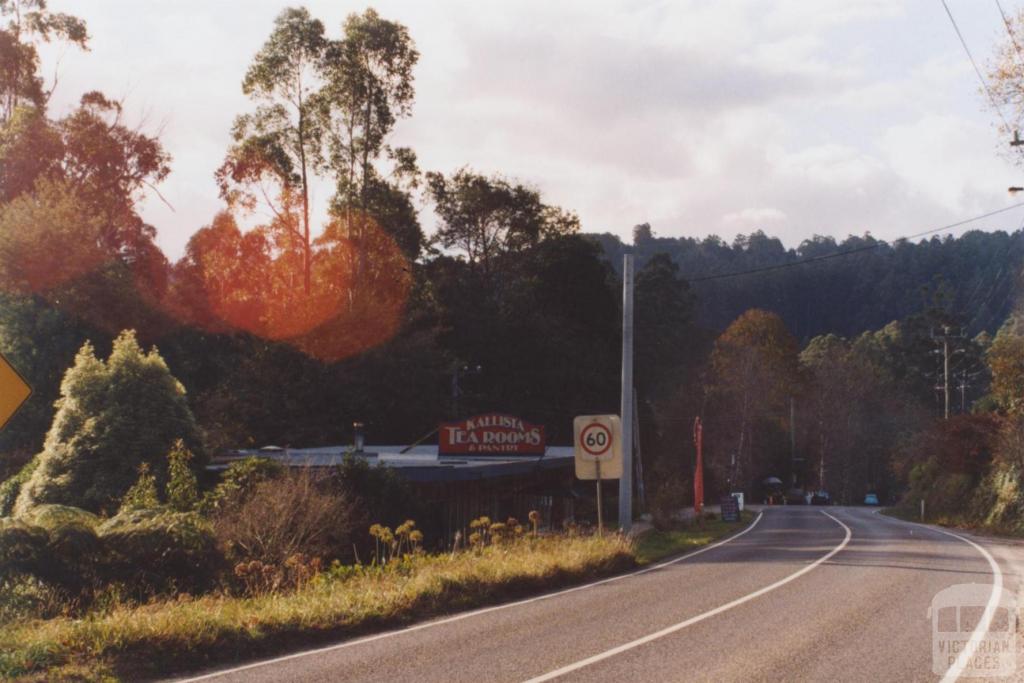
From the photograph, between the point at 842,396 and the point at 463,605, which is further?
the point at 842,396

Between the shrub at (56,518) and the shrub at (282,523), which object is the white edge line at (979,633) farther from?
the shrub at (56,518)

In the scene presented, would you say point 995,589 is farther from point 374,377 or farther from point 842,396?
point 842,396

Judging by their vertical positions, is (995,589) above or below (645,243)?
below

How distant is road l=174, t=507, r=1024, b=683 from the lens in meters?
9.44

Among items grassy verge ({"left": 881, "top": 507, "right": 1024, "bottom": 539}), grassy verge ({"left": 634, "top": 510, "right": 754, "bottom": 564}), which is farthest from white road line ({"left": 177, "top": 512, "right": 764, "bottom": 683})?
grassy verge ({"left": 881, "top": 507, "right": 1024, "bottom": 539})

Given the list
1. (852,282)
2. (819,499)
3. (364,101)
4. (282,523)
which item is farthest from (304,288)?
(852,282)

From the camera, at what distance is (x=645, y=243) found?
17025cm

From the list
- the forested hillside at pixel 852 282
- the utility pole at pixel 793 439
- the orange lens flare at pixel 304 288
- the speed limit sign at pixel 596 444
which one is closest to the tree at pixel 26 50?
the orange lens flare at pixel 304 288

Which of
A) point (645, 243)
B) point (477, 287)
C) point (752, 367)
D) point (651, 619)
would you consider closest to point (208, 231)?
point (477, 287)

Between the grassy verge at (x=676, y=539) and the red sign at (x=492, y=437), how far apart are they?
4351 mm

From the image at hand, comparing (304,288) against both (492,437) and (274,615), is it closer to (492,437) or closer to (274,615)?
(492,437)

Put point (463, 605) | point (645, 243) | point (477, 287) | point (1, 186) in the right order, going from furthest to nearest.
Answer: point (645, 243) < point (477, 287) < point (1, 186) < point (463, 605)

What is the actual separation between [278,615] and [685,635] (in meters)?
4.70

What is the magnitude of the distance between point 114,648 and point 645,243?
163379mm
